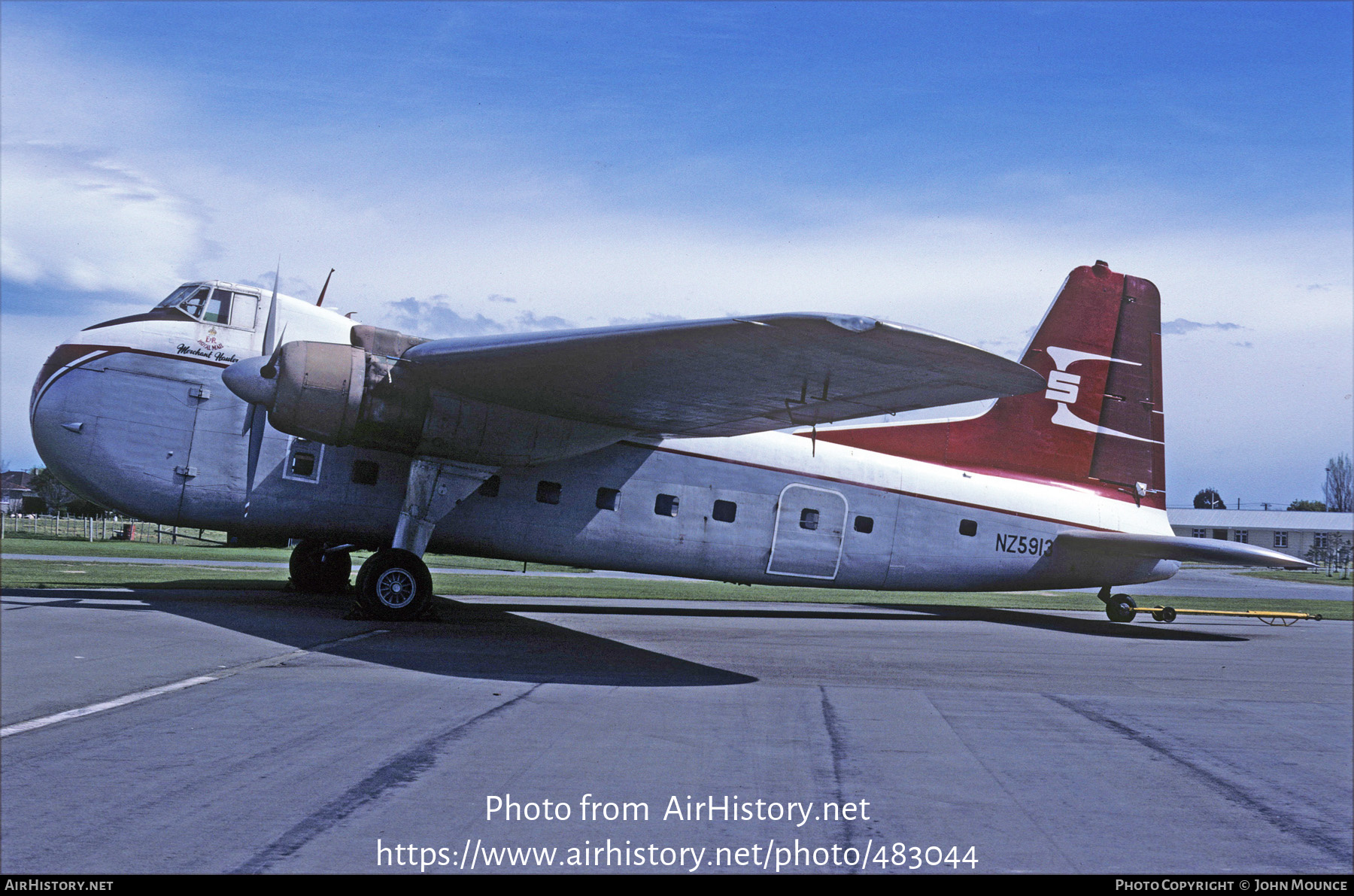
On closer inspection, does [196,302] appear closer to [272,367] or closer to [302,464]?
[272,367]

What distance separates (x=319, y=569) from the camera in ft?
56.2

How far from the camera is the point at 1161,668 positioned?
1153 centimetres

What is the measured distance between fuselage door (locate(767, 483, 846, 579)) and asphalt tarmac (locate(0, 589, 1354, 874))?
415 centimetres

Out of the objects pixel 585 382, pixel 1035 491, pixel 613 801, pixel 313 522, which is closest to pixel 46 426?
pixel 313 522

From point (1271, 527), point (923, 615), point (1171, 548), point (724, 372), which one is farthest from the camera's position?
point (923, 615)

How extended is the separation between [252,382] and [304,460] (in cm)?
188

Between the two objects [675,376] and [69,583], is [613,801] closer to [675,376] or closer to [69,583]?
[675,376]

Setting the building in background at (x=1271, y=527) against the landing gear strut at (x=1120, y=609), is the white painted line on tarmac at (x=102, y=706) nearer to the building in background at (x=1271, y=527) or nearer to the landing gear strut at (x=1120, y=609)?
the building in background at (x=1271, y=527)

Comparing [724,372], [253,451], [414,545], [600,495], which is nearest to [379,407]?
[414,545]

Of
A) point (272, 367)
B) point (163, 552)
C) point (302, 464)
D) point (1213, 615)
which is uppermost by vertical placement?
point (272, 367)

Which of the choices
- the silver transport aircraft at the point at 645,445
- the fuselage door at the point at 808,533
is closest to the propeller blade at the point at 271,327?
the silver transport aircraft at the point at 645,445

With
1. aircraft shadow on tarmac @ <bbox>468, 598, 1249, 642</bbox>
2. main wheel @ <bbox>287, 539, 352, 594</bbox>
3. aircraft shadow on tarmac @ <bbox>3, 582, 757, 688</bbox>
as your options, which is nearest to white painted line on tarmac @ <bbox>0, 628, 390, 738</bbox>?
aircraft shadow on tarmac @ <bbox>3, 582, 757, 688</bbox>

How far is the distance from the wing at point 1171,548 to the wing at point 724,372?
6979mm

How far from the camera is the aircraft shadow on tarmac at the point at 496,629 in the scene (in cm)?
974
